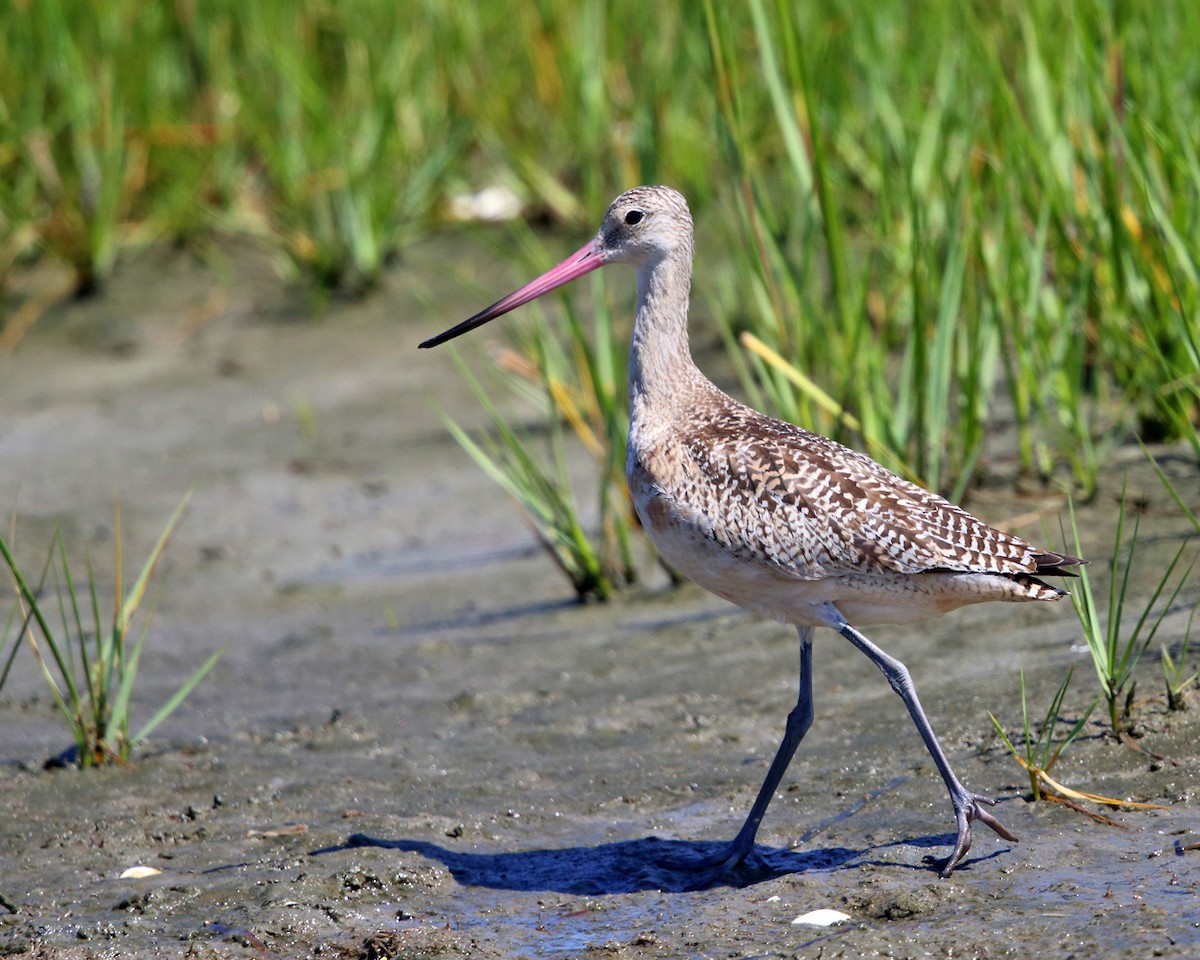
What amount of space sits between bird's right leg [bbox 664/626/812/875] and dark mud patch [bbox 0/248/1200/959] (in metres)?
0.08

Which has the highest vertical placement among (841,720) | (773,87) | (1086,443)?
(773,87)

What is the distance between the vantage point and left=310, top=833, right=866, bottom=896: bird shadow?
142 inches

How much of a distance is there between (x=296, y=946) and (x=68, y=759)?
1.40 meters

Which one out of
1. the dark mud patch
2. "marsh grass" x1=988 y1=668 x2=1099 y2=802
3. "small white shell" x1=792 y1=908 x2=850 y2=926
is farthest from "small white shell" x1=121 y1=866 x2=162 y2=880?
"marsh grass" x1=988 y1=668 x2=1099 y2=802

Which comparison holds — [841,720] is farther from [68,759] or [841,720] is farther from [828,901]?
[68,759]

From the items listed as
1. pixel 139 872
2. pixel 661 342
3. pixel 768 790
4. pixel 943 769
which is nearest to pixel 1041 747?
pixel 943 769

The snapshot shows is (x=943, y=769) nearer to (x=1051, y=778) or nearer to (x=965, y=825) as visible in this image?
Result: (x=965, y=825)

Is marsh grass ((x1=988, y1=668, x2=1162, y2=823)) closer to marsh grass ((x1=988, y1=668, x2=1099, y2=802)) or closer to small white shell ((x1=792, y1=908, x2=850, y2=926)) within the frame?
marsh grass ((x1=988, y1=668, x2=1099, y2=802))

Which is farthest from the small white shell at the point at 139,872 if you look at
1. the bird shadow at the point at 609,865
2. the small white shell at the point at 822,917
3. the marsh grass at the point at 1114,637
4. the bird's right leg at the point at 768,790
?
the marsh grass at the point at 1114,637

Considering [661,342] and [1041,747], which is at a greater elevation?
[661,342]

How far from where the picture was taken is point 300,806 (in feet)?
13.6

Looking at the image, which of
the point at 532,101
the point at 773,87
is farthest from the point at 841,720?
the point at 532,101

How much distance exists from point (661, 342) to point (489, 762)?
1278 mm

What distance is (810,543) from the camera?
11.9 ft
